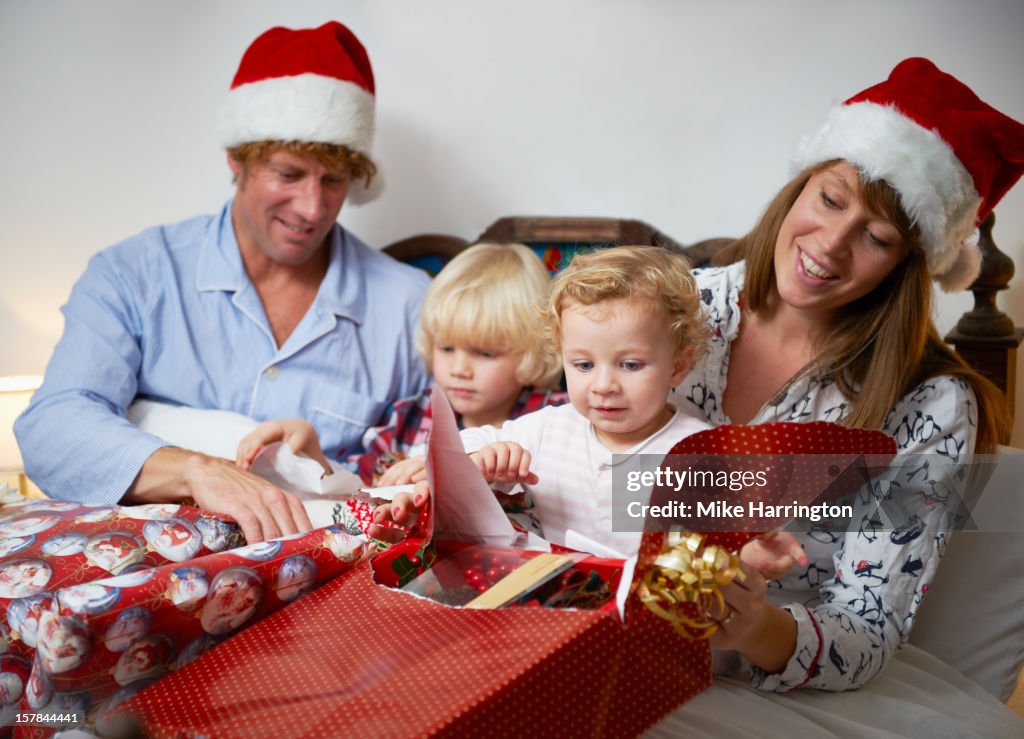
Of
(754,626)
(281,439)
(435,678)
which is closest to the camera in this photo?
(435,678)

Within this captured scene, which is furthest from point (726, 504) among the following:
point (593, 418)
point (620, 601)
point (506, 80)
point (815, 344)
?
point (506, 80)

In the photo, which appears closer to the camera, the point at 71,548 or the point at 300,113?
the point at 71,548

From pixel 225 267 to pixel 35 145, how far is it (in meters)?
0.99

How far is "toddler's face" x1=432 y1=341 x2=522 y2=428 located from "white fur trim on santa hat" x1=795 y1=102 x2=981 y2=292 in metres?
0.74

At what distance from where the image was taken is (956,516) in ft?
4.94

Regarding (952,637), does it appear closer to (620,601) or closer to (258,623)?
(620,601)

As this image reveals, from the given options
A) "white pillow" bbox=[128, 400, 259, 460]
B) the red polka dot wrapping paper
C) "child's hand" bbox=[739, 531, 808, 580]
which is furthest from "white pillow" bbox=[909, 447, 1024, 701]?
"white pillow" bbox=[128, 400, 259, 460]

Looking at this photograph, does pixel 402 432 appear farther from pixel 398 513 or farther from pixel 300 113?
pixel 398 513

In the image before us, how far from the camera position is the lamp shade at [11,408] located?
2441 millimetres

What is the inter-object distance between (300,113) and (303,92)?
A: 0.06 metres

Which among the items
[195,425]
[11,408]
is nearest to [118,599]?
[195,425]

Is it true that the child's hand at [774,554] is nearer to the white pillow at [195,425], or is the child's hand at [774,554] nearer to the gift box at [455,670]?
the gift box at [455,670]

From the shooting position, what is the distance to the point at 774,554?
1.09 metres

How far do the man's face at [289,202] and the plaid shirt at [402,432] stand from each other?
0.42 metres
